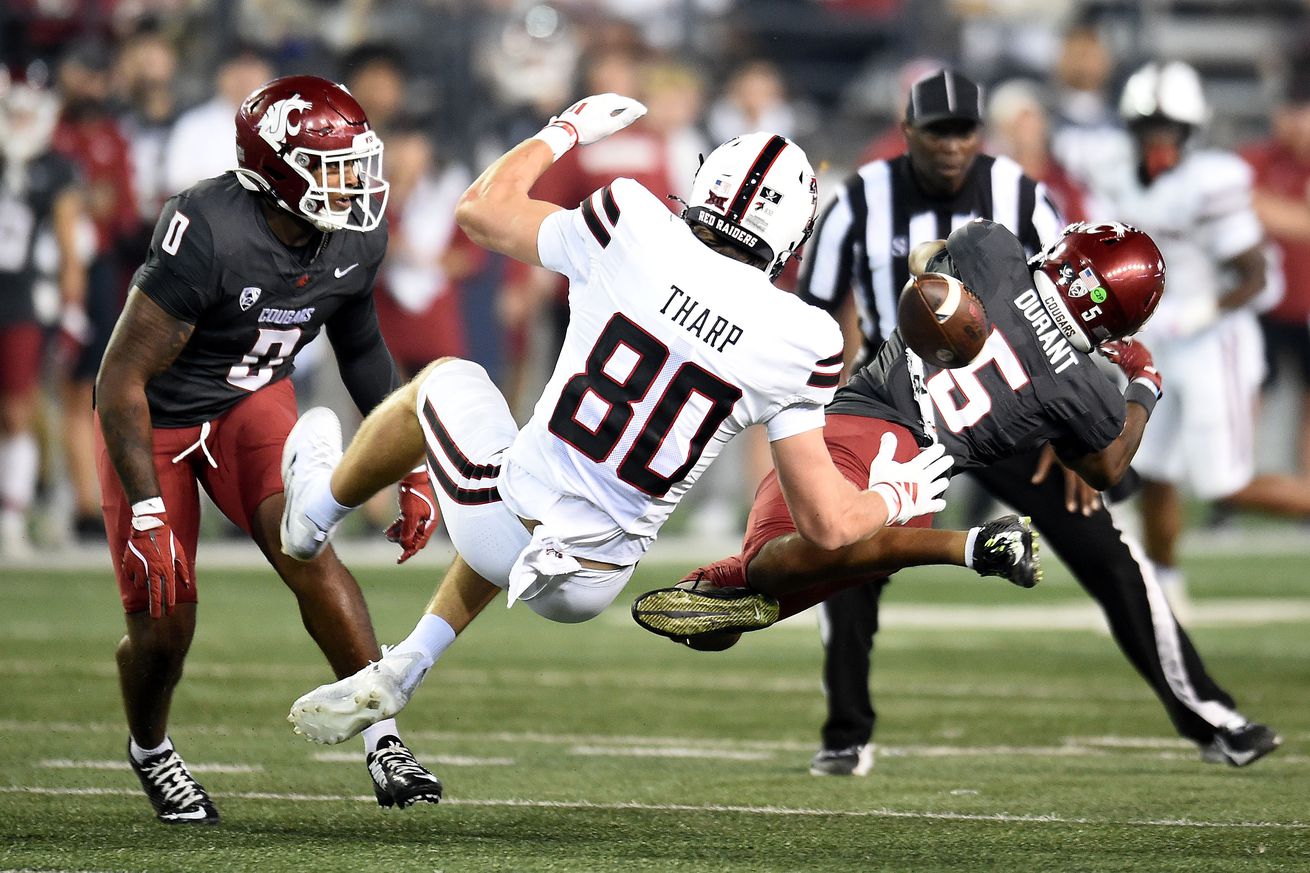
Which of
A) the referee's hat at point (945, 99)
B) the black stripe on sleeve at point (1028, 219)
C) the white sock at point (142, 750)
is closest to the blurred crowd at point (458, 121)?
the black stripe on sleeve at point (1028, 219)

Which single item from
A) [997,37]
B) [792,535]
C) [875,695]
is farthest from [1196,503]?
[792,535]

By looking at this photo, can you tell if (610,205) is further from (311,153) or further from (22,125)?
(22,125)

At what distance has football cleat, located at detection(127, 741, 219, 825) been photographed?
438cm

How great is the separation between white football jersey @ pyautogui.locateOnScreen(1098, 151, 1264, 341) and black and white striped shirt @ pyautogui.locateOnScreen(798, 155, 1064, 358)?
3.02 m

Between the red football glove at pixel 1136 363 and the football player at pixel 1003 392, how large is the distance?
5 centimetres

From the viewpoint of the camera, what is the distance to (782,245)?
4.14 meters

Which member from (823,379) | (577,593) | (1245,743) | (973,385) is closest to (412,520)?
(577,593)

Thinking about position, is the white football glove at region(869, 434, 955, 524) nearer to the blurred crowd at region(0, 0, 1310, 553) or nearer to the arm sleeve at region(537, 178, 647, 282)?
the arm sleeve at region(537, 178, 647, 282)

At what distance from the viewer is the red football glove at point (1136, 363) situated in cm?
501

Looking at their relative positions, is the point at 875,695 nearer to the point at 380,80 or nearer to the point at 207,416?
the point at 207,416

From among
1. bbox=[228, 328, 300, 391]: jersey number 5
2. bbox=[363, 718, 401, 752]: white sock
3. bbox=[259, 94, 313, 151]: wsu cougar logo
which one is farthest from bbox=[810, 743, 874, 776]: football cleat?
bbox=[259, 94, 313, 151]: wsu cougar logo

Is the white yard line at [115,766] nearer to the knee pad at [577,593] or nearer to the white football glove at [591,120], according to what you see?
the knee pad at [577,593]

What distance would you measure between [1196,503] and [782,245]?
9458 mm

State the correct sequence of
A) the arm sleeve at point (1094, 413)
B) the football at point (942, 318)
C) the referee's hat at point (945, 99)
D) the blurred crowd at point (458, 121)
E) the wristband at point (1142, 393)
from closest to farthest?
the football at point (942, 318) < the arm sleeve at point (1094, 413) < the wristband at point (1142, 393) < the referee's hat at point (945, 99) < the blurred crowd at point (458, 121)
